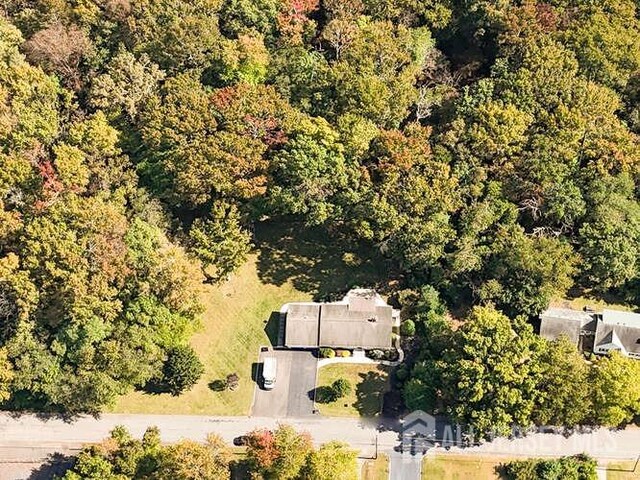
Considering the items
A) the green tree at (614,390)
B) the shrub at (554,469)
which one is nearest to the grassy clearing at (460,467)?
the shrub at (554,469)

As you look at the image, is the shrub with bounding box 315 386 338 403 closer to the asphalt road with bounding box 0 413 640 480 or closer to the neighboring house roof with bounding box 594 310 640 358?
the asphalt road with bounding box 0 413 640 480

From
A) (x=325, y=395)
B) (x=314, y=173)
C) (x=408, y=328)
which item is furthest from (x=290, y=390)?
(x=314, y=173)

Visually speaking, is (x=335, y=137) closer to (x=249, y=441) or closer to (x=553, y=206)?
(x=553, y=206)

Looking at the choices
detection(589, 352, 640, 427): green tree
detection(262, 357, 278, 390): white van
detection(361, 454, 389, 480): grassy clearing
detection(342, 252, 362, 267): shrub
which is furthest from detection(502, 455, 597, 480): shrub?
detection(342, 252, 362, 267): shrub

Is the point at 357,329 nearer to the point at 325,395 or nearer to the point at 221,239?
the point at 325,395

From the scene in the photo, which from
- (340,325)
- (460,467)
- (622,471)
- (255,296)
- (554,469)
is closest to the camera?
(554,469)
